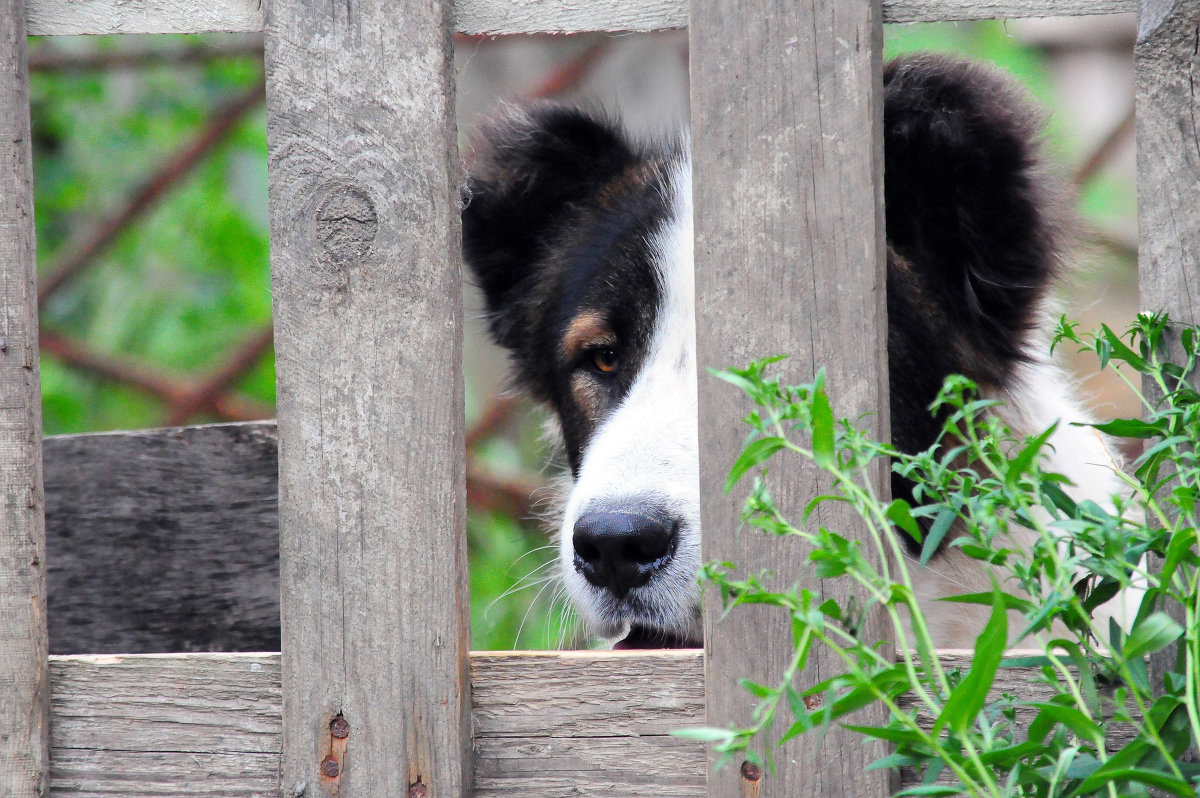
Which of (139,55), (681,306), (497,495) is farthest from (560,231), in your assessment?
(139,55)

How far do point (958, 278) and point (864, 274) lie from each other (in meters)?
0.99

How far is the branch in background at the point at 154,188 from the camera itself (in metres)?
4.18

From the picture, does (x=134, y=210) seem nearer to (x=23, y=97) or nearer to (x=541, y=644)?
(x=541, y=644)

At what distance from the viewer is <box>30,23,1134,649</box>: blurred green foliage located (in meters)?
4.26

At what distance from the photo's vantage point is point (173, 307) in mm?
4516

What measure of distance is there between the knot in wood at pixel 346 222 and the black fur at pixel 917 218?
40.9 inches

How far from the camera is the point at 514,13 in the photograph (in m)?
1.41

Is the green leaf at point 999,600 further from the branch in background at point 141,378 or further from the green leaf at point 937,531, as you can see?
the branch in background at point 141,378

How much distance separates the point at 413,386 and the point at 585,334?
1127 millimetres

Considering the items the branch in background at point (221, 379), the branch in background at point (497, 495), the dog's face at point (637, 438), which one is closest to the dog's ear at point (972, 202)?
the dog's face at point (637, 438)

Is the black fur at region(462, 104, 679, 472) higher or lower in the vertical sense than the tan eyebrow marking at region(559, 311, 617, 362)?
higher

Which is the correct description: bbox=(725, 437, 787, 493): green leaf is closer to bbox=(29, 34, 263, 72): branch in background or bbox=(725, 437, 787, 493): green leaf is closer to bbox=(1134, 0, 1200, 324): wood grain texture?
bbox=(1134, 0, 1200, 324): wood grain texture

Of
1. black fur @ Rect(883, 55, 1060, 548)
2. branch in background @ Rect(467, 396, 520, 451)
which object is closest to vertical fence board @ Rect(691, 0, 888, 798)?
black fur @ Rect(883, 55, 1060, 548)

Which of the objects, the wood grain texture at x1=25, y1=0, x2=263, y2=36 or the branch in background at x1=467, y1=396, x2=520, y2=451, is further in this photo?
the branch in background at x1=467, y1=396, x2=520, y2=451
